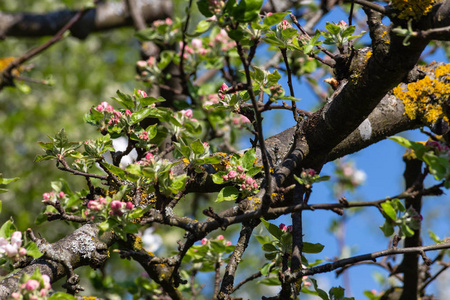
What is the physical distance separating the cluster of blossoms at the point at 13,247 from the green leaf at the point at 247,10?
937 millimetres

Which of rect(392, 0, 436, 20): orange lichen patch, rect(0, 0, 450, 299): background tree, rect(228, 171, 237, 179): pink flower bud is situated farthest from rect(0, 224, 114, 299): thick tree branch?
rect(392, 0, 436, 20): orange lichen patch

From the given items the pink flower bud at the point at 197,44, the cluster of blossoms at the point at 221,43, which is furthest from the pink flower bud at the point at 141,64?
the cluster of blossoms at the point at 221,43

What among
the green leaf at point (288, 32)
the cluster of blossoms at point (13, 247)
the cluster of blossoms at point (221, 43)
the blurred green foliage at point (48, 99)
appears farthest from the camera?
the blurred green foliage at point (48, 99)

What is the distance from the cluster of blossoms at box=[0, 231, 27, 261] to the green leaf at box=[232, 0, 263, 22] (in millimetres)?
937

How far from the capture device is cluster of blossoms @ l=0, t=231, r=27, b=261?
142 cm

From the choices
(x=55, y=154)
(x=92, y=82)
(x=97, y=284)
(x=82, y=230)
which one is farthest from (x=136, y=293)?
(x=92, y=82)

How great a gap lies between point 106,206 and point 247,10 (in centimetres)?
71

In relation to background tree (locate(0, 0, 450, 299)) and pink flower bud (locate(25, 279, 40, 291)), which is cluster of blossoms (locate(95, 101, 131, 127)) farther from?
pink flower bud (locate(25, 279, 40, 291))

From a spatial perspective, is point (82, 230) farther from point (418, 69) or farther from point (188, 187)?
point (418, 69)

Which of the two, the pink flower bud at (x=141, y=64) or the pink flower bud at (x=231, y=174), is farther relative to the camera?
the pink flower bud at (x=141, y=64)

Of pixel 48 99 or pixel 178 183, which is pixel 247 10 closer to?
pixel 178 183

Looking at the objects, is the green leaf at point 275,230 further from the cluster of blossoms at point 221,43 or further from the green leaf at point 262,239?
the cluster of blossoms at point 221,43

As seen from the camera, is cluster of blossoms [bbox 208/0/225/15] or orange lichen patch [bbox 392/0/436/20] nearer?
cluster of blossoms [bbox 208/0/225/15]

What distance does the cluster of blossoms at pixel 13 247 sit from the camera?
142 centimetres
